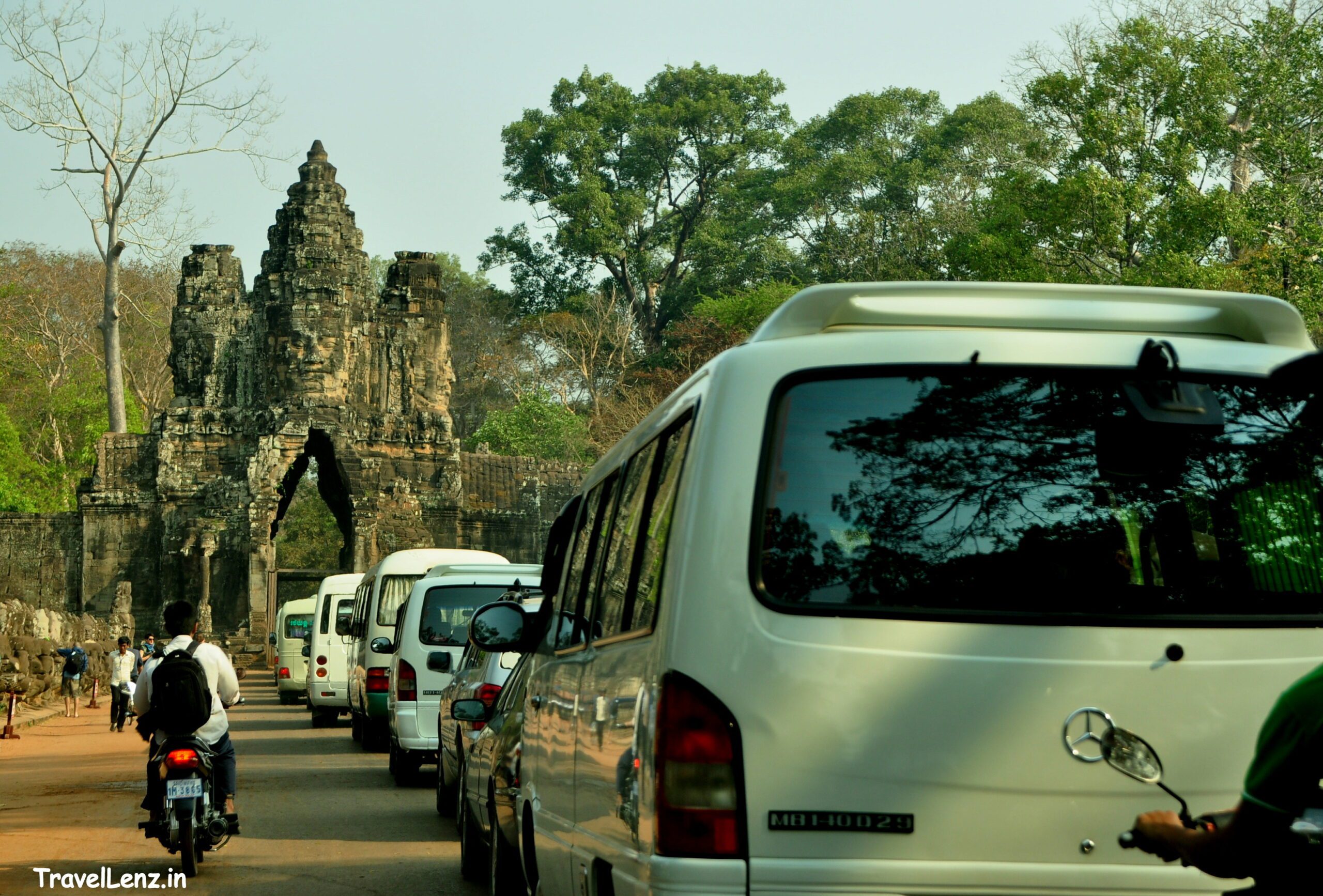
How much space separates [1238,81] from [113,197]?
120 ft

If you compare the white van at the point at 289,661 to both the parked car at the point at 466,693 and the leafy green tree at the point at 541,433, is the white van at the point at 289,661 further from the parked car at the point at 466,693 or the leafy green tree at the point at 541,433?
the leafy green tree at the point at 541,433

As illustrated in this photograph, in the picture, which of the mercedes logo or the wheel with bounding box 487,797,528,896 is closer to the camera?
the mercedes logo

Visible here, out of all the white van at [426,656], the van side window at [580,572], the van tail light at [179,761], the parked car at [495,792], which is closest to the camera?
the van side window at [580,572]

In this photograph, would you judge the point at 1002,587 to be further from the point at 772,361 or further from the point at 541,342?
the point at 541,342

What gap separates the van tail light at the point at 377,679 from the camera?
15852 millimetres

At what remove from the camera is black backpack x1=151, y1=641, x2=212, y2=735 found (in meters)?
8.21

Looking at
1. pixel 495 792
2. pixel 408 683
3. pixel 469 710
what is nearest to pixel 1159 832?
pixel 495 792

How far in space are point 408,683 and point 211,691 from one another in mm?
4533

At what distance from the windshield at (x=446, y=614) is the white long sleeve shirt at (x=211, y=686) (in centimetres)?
425

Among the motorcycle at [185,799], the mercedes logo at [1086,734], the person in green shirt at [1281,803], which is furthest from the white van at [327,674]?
the person in green shirt at [1281,803]

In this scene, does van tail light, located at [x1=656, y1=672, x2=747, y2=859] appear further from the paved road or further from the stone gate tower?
the stone gate tower

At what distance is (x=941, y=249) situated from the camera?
148 feet

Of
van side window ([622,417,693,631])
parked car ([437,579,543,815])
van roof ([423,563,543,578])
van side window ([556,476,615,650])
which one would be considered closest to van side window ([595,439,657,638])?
van side window ([622,417,693,631])

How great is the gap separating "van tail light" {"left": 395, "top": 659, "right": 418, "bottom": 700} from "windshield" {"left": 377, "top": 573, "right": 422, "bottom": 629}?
4141 millimetres
